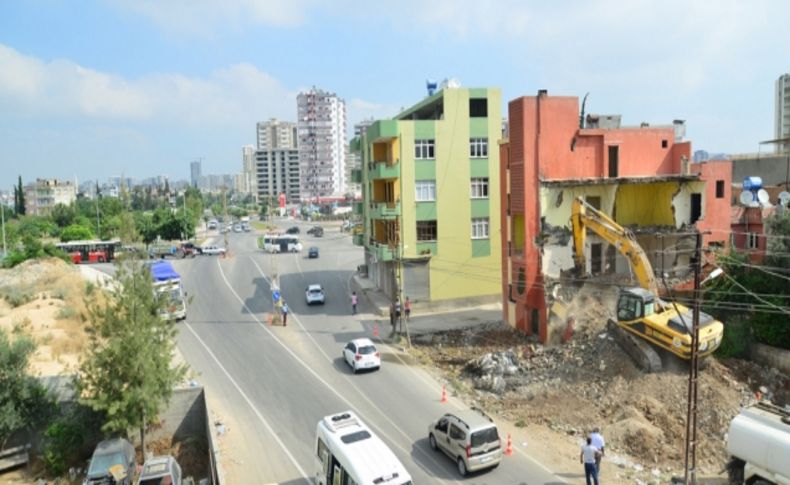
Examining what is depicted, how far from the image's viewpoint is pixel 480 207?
4109cm

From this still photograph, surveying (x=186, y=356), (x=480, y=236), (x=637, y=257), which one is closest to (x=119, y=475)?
(x=186, y=356)

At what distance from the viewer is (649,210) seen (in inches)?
1336

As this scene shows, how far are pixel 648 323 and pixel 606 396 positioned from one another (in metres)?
3.45

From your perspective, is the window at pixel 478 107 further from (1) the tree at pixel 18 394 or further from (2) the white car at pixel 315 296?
(1) the tree at pixel 18 394

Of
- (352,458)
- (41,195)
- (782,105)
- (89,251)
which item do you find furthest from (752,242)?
(41,195)

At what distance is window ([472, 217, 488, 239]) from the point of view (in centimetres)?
4119

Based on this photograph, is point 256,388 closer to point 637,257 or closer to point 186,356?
point 186,356

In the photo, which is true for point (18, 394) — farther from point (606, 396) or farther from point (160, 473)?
point (606, 396)

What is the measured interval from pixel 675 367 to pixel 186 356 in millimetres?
23936

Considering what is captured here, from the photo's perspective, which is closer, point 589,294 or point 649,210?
point 589,294

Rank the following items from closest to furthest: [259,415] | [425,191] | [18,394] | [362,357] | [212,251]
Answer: [18,394]
[259,415]
[362,357]
[425,191]
[212,251]

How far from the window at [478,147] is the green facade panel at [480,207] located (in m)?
3.21

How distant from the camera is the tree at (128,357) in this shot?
63.5 ft

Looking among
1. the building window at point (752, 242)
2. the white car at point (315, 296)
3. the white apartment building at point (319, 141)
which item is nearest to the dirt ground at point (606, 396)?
the building window at point (752, 242)
